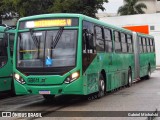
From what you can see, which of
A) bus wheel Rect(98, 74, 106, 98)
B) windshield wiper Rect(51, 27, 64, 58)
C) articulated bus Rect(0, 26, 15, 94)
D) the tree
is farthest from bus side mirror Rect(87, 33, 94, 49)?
the tree

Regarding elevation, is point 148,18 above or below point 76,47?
above

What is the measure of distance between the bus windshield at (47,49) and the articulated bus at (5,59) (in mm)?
2823

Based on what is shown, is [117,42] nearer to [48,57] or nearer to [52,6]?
[48,57]

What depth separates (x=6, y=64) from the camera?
16391 mm

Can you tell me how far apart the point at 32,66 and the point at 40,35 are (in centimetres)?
102

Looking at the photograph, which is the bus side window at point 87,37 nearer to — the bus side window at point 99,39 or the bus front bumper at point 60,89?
the bus side window at point 99,39

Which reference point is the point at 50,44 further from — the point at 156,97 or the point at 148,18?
the point at 148,18

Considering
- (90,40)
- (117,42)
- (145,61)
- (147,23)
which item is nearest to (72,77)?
(90,40)

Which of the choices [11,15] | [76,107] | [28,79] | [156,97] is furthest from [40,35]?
[11,15]

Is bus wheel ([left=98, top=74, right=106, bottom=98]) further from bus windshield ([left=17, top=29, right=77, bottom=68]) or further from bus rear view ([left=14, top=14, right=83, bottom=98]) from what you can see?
bus windshield ([left=17, top=29, right=77, bottom=68])

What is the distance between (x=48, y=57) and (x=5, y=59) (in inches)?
152

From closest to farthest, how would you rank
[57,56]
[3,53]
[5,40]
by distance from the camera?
[57,56] < [3,53] < [5,40]

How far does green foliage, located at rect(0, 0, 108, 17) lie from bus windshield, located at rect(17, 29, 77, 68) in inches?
1143

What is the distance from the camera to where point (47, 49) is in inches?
516
